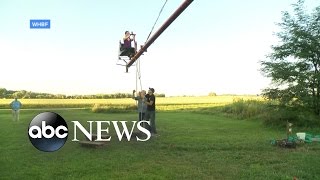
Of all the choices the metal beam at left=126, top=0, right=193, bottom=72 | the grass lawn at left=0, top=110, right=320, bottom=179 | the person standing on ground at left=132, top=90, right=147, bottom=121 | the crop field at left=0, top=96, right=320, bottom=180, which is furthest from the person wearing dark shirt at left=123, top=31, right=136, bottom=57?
the grass lawn at left=0, top=110, right=320, bottom=179

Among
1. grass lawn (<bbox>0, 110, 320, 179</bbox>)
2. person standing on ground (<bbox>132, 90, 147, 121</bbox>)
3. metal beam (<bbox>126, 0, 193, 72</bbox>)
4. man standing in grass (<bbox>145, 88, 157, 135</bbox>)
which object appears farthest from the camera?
person standing on ground (<bbox>132, 90, 147, 121</bbox>)

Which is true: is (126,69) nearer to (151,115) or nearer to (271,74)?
(151,115)

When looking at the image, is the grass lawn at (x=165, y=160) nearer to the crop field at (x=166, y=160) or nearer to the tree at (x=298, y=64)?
the crop field at (x=166, y=160)

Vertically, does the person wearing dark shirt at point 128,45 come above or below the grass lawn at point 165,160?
above

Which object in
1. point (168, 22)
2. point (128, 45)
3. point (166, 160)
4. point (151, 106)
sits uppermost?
A: point (128, 45)

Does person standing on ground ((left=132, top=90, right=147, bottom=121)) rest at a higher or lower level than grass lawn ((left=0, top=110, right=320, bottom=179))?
higher

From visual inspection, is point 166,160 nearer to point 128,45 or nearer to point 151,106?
point 151,106

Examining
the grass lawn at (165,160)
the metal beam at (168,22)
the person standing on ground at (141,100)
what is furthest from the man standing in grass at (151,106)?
the metal beam at (168,22)

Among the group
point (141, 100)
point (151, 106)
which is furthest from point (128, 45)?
point (151, 106)

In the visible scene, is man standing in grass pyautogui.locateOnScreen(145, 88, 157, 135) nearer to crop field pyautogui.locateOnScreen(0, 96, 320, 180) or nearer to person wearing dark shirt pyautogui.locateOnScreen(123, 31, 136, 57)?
crop field pyautogui.locateOnScreen(0, 96, 320, 180)

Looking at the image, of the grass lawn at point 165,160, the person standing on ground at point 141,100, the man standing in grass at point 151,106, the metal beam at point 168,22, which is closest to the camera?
the metal beam at point 168,22

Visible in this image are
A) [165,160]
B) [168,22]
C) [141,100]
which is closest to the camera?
[168,22]

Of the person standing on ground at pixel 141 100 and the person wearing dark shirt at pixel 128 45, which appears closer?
the person wearing dark shirt at pixel 128 45

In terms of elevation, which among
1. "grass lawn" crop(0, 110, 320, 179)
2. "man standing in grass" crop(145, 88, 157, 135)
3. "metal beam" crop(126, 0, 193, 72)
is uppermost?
"metal beam" crop(126, 0, 193, 72)
